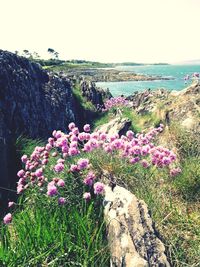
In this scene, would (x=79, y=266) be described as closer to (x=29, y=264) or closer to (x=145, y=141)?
(x=29, y=264)

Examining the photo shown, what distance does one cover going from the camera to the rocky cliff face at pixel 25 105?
10.7m

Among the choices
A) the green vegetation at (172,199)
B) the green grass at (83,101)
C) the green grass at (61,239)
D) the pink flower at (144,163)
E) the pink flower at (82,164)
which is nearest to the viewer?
the green grass at (61,239)


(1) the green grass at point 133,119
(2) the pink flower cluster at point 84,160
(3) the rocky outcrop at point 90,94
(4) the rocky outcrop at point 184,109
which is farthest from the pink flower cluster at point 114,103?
(2) the pink flower cluster at point 84,160

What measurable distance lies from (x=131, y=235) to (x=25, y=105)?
1151 centimetres

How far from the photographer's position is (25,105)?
52.2ft

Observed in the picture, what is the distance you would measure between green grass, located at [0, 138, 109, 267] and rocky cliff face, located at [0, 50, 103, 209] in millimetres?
3737

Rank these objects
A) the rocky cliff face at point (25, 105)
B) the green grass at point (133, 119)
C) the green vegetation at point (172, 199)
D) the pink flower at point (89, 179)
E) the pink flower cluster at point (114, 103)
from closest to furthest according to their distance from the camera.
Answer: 1. the green vegetation at point (172, 199)
2. the pink flower at point (89, 179)
3. the rocky cliff face at point (25, 105)
4. the green grass at point (133, 119)
5. the pink flower cluster at point (114, 103)

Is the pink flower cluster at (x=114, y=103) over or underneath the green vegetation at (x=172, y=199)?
underneath

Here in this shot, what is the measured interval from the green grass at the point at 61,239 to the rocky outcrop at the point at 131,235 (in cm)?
18

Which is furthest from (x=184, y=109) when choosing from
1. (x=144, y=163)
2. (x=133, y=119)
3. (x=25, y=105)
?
(x=133, y=119)

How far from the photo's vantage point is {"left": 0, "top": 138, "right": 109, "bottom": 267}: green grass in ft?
16.9

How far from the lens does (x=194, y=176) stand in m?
7.31

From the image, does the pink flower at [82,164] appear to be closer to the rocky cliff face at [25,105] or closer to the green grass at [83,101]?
the rocky cliff face at [25,105]

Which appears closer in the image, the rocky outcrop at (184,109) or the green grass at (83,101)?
the rocky outcrop at (184,109)
